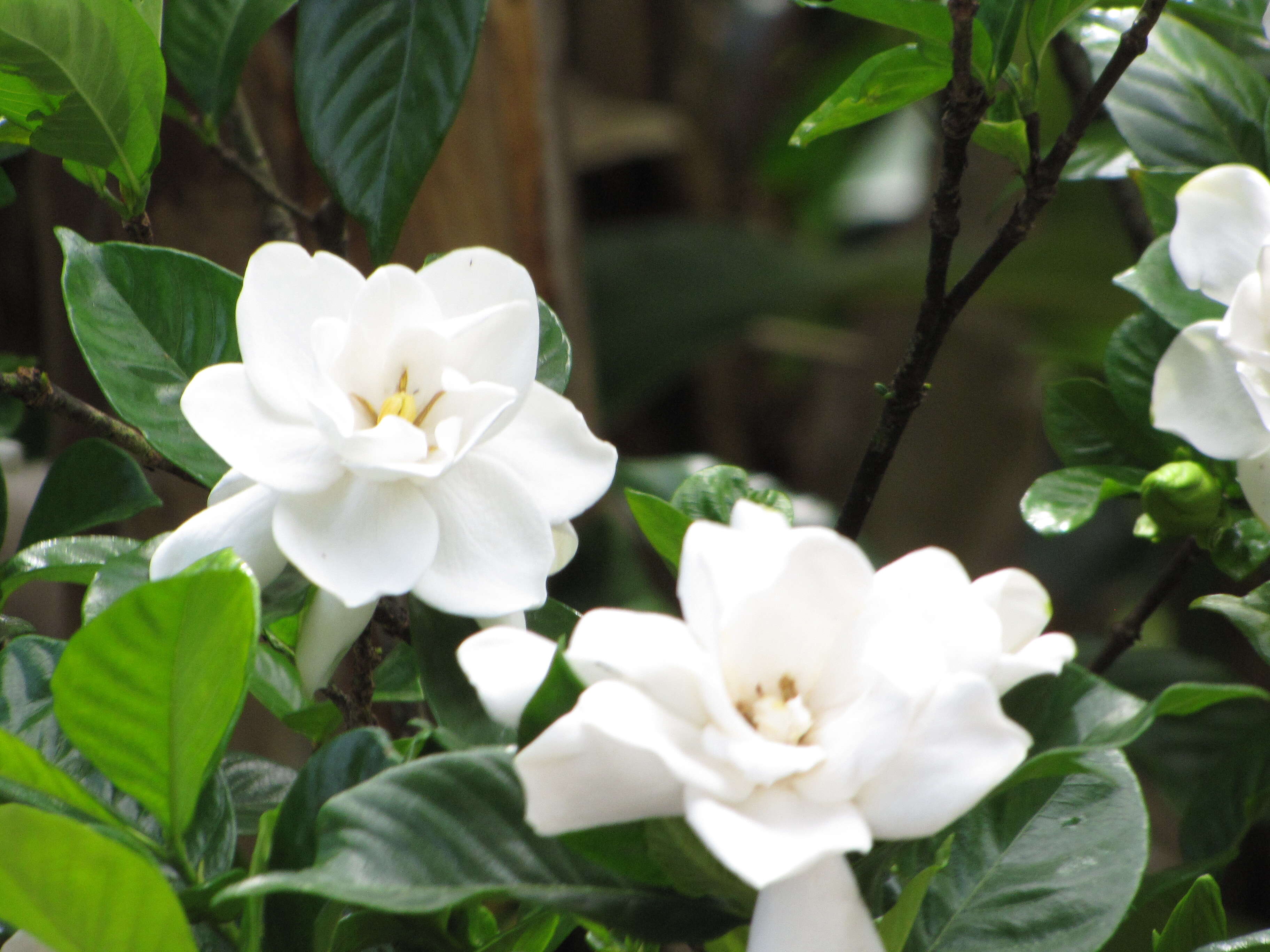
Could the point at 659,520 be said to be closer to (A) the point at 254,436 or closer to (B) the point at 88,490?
(A) the point at 254,436

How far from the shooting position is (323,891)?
283 millimetres

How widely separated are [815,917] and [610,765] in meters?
0.07

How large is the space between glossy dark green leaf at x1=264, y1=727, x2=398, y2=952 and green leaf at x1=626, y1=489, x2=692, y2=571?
0.12 meters

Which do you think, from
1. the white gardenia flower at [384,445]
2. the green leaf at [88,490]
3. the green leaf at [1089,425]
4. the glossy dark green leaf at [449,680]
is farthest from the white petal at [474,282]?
the green leaf at [1089,425]

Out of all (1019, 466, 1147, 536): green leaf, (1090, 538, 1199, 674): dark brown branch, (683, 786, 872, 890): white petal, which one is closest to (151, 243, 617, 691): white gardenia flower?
(683, 786, 872, 890): white petal

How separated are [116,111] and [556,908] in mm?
374

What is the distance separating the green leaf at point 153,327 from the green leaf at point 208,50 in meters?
0.19

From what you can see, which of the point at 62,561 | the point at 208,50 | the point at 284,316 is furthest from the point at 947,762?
the point at 208,50

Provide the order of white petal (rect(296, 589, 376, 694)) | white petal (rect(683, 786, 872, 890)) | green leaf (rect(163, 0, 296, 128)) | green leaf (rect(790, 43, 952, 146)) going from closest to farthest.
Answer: white petal (rect(683, 786, 872, 890))
white petal (rect(296, 589, 376, 694))
green leaf (rect(790, 43, 952, 146))
green leaf (rect(163, 0, 296, 128))

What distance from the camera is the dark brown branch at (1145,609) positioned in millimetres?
595

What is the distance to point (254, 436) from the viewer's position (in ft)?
1.20

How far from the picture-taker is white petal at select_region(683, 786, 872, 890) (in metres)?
0.28

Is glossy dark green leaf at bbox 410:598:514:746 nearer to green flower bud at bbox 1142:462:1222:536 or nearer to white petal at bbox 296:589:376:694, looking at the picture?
white petal at bbox 296:589:376:694

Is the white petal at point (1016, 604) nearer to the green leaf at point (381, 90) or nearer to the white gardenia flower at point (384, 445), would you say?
the white gardenia flower at point (384, 445)
